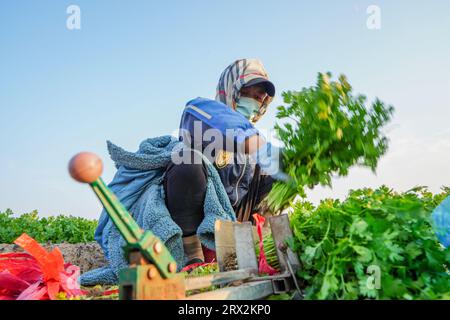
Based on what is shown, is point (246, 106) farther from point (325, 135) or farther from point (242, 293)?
point (242, 293)

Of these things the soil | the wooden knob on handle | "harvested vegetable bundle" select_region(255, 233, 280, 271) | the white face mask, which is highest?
the white face mask

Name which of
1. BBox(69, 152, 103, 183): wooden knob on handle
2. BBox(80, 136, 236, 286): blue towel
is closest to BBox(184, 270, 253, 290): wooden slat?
BBox(69, 152, 103, 183): wooden knob on handle

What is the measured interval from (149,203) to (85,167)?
7.15ft

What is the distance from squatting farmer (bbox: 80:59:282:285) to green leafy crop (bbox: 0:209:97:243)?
3.86 m

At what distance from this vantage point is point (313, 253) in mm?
1733

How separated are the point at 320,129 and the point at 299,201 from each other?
1.57ft

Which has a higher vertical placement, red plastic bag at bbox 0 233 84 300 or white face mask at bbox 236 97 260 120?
white face mask at bbox 236 97 260 120

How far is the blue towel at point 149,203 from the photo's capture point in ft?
10.5

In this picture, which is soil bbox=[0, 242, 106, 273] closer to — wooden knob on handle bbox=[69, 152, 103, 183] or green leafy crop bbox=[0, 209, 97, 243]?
A: green leafy crop bbox=[0, 209, 97, 243]

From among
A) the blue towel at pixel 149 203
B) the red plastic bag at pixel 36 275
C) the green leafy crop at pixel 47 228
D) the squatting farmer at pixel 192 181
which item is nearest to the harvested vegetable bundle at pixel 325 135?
the squatting farmer at pixel 192 181

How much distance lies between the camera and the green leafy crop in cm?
729

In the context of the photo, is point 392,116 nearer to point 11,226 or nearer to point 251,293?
point 251,293
